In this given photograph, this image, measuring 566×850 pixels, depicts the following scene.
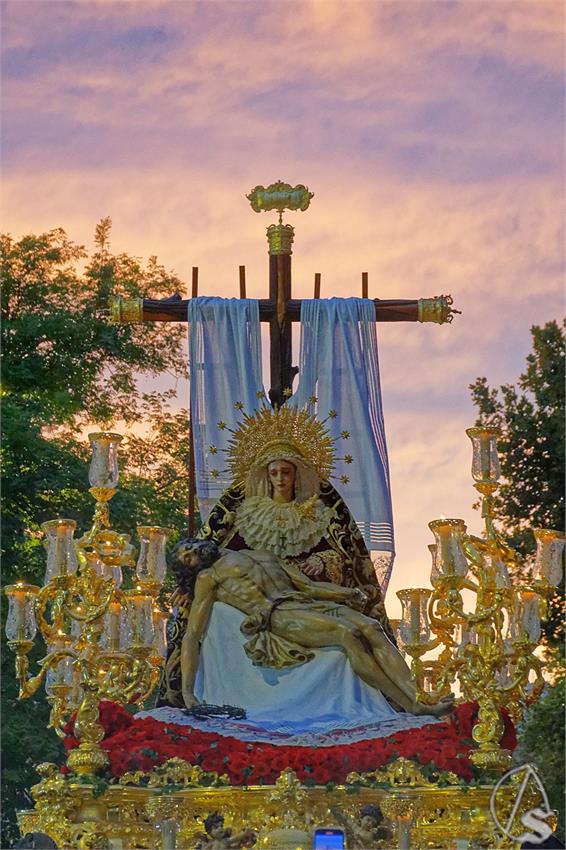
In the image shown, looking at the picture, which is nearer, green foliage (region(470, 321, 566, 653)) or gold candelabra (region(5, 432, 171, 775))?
gold candelabra (region(5, 432, 171, 775))

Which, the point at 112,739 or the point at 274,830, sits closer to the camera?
the point at 274,830

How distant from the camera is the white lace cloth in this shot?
16844 mm

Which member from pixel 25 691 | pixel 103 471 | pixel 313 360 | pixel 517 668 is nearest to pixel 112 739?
pixel 25 691

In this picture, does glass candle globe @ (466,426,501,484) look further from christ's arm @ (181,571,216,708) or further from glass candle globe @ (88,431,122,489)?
glass candle globe @ (88,431,122,489)

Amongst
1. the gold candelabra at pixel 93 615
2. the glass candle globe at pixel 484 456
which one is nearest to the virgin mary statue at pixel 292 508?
the gold candelabra at pixel 93 615

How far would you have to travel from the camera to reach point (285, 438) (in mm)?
19219

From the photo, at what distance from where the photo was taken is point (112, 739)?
16.8 meters

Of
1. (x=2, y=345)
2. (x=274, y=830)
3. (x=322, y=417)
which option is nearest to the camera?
(x=274, y=830)

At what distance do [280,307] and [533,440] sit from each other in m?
11.7

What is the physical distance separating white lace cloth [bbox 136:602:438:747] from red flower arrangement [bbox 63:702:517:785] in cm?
18

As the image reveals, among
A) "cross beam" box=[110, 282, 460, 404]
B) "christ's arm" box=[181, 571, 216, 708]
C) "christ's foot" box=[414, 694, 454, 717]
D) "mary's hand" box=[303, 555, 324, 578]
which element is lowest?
"christ's foot" box=[414, 694, 454, 717]

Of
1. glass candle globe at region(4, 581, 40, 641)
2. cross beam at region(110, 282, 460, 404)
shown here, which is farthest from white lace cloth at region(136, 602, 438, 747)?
cross beam at region(110, 282, 460, 404)

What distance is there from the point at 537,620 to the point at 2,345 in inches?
595

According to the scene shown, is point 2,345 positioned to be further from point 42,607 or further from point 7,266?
point 42,607
